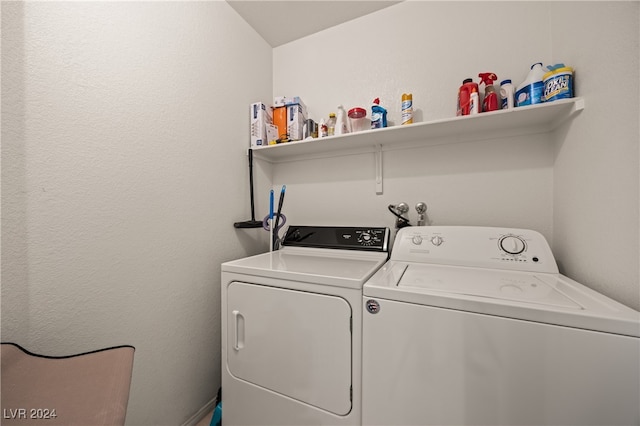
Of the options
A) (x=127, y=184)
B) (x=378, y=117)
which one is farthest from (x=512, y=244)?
(x=127, y=184)

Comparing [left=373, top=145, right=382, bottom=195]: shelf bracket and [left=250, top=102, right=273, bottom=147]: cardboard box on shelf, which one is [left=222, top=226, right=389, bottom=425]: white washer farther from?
[left=250, top=102, right=273, bottom=147]: cardboard box on shelf

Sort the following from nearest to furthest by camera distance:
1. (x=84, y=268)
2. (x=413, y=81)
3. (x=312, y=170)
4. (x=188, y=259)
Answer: (x=84, y=268) < (x=188, y=259) < (x=413, y=81) < (x=312, y=170)

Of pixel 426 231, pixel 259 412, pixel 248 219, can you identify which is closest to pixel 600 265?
pixel 426 231

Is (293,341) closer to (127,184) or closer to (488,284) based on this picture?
(488,284)

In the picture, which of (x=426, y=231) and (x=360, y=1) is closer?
(x=426, y=231)

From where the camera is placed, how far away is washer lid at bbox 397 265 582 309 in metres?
0.78

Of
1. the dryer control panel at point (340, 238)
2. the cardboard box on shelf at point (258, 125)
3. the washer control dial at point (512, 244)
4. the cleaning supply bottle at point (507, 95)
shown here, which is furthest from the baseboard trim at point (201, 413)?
the cleaning supply bottle at point (507, 95)

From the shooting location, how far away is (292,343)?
3.44 feet

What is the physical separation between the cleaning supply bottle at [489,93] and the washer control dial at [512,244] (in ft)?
2.30

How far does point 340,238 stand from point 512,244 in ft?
3.12

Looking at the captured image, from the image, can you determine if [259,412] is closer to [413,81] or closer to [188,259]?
[188,259]

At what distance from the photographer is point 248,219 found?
1814 millimetres

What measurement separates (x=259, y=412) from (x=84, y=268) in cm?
101

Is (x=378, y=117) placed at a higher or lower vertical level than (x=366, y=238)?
higher
